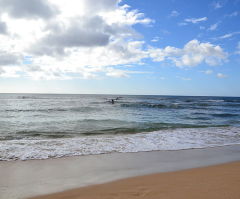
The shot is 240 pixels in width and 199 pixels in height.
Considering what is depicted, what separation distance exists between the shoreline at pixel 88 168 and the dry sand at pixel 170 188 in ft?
1.18

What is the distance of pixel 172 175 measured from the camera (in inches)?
179

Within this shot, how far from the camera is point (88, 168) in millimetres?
5125

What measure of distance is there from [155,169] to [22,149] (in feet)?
15.4

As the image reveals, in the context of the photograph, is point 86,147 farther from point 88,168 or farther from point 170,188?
point 170,188

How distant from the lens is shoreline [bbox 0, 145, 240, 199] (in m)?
4.03

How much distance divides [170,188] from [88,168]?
2270 mm

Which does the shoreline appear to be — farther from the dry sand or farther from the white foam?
the white foam

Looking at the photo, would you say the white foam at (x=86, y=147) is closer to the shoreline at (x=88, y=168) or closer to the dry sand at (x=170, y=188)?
the shoreline at (x=88, y=168)

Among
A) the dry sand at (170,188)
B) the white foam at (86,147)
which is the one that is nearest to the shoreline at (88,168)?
the dry sand at (170,188)

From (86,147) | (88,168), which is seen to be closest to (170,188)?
(88,168)

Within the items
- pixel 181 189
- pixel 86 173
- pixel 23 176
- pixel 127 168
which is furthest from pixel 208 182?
pixel 23 176

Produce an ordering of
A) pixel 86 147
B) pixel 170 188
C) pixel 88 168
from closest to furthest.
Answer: pixel 170 188 < pixel 88 168 < pixel 86 147

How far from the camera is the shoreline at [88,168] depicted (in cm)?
403

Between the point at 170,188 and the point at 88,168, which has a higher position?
the point at 170,188
